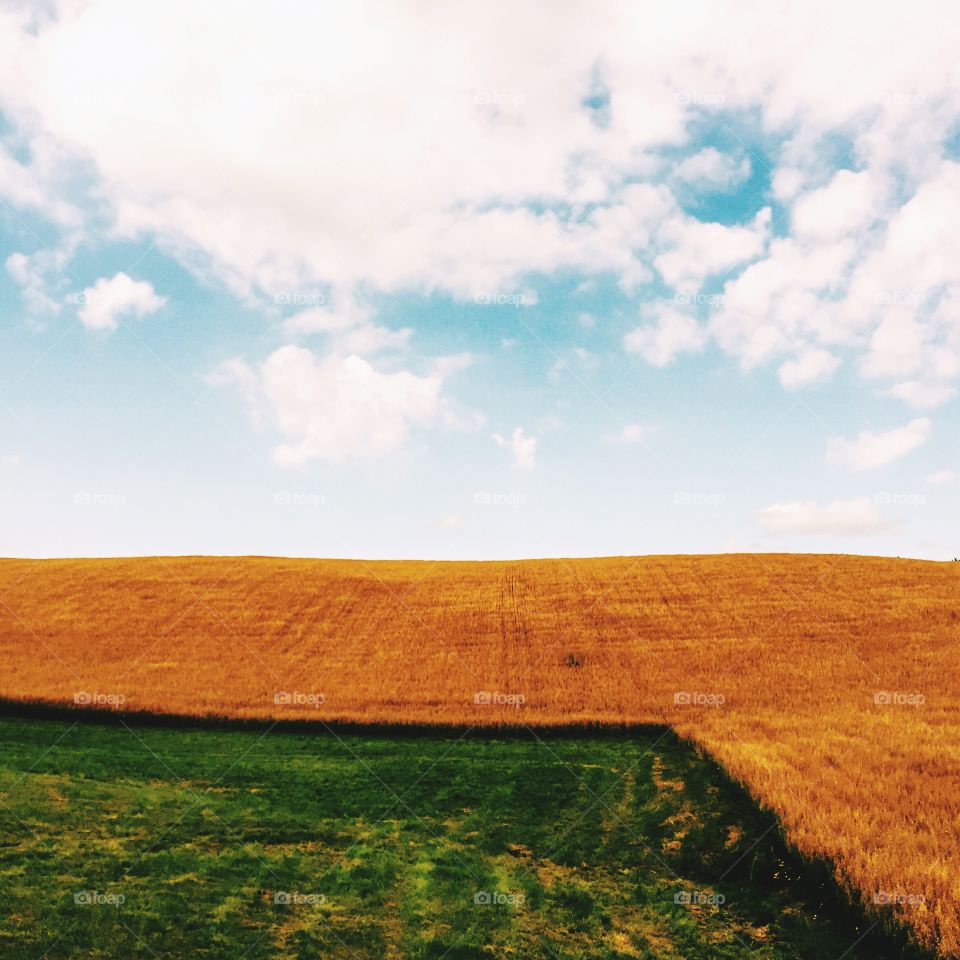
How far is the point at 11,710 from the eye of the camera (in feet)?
59.9

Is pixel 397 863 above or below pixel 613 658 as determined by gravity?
below

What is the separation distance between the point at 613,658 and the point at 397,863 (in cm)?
1652

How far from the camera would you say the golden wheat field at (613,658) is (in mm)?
9938

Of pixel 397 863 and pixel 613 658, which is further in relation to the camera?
pixel 613 658

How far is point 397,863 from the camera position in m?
8.22

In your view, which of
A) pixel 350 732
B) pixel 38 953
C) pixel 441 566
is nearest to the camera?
pixel 38 953

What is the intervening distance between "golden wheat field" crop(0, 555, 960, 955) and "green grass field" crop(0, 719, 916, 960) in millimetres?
1028

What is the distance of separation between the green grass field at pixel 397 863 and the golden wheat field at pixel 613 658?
3.37 ft

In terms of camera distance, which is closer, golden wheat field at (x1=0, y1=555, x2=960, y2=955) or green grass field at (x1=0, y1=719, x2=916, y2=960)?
green grass field at (x1=0, y1=719, x2=916, y2=960)

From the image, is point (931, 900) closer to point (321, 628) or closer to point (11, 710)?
point (11, 710)

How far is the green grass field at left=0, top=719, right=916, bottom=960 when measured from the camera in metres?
6.45

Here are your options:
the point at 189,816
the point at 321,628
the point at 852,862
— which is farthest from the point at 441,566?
the point at 852,862

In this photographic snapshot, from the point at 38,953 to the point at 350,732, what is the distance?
10.8 metres

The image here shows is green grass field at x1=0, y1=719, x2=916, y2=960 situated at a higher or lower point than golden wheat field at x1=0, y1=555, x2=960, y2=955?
lower
